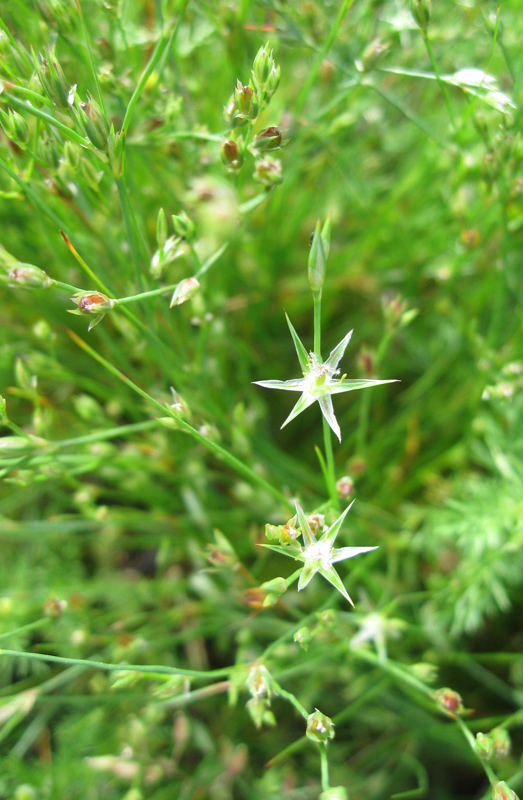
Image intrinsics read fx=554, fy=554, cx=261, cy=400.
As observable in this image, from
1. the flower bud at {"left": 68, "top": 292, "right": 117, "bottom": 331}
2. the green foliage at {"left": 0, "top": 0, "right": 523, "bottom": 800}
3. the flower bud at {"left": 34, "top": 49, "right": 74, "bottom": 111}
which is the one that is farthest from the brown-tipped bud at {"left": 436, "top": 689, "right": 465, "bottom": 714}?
the flower bud at {"left": 34, "top": 49, "right": 74, "bottom": 111}

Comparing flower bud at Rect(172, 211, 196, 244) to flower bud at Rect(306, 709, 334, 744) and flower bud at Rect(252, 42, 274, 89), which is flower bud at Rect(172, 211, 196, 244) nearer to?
flower bud at Rect(252, 42, 274, 89)

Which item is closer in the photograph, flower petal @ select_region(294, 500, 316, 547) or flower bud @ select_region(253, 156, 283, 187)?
flower petal @ select_region(294, 500, 316, 547)

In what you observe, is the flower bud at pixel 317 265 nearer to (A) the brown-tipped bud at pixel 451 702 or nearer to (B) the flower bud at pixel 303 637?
(B) the flower bud at pixel 303 637

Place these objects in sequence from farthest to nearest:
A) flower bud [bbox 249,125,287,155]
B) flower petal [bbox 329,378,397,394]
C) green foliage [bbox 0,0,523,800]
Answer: green foliage [bbox 0,0,523,800]
flower bud [bbox 249,125,287,155]
flower petal [bbox 329,378,397,394]

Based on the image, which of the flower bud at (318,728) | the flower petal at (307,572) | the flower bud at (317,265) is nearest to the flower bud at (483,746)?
the flower bud at (318,728)

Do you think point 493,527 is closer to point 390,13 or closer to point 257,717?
point 257,717
